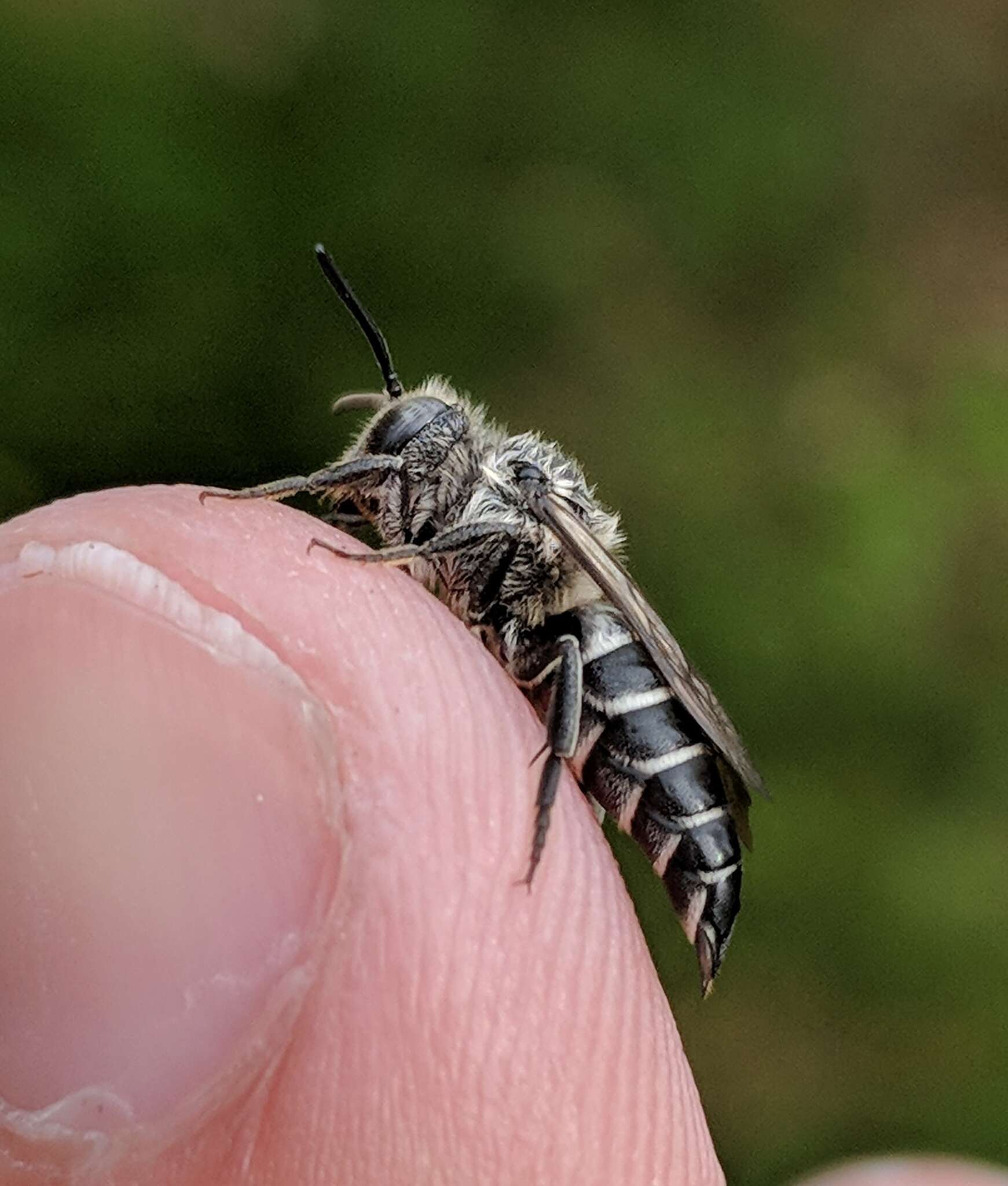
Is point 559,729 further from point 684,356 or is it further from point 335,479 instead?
point 684,356

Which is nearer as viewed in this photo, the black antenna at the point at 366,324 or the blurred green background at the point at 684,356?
the black antenna at the point at 366,324

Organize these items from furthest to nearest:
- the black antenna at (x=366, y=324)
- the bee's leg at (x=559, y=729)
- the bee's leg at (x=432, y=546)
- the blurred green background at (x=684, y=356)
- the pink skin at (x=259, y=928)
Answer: the blurred green background at (x=684, y=356) → the black antenna at (x=366, y=324) → the bee's leg at (x=432, y=546) → the bee's leg at (x=559, y=729) → the pink skin at (x=259, y=928)

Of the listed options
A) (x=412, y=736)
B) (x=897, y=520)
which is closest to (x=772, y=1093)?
(x=897, y=520)

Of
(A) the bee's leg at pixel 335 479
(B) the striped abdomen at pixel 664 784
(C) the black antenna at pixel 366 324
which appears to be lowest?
(B) the striped abdomen at pixel 664 784

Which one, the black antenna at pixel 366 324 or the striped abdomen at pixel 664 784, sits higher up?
the black antenna at pixel 366 324

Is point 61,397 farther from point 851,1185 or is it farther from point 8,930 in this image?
point 851,1185

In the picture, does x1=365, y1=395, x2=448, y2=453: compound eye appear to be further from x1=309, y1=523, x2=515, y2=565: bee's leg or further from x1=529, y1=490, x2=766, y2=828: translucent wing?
x1=529, y1=490, x2=766, y2=828: translucent wing

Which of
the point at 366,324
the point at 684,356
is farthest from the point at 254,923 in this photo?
the point at 684,356

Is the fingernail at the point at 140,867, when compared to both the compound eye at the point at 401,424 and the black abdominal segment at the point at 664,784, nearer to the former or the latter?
the black abdominal segment at the point at 664,784

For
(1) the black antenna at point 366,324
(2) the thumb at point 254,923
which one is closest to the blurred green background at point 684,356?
(1) the black antenna at point 366,324
